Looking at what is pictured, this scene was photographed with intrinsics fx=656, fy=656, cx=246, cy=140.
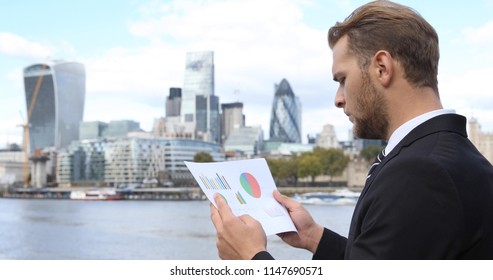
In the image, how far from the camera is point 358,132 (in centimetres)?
156

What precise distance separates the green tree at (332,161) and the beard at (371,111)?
6328cm

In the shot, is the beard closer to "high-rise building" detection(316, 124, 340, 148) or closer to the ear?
the ear

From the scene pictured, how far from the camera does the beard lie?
1.44 metres

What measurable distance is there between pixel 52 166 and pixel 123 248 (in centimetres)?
8243

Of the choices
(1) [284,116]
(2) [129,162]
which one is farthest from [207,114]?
(2) [129,162]

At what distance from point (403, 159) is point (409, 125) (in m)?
0.15

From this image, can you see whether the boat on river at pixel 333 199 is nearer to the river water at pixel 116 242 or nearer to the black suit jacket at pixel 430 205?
the river water at pixel 116 242

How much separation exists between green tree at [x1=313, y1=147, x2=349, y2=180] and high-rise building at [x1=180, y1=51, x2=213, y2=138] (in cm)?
5383

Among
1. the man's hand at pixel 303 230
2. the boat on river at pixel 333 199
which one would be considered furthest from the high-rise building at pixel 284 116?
the man's hand at pixel 303 230

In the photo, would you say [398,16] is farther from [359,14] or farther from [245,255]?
[245,255]

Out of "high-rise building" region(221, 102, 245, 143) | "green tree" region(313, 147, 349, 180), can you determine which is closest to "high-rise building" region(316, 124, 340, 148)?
"high-rise building" region(221, 102, 245, 143)

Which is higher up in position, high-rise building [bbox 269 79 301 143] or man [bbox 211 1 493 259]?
high-rise building [bbox 269 79 301 143]

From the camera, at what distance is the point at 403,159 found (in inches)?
50.1
